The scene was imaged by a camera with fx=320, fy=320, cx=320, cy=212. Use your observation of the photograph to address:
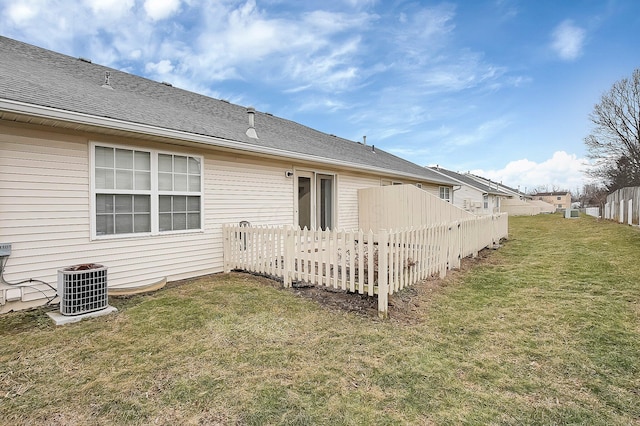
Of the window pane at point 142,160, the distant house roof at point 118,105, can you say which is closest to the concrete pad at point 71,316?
the window pane at point 142,160

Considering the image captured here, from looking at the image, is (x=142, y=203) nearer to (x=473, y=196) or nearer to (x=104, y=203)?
(x=104, y=203)

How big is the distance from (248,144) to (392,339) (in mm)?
5056

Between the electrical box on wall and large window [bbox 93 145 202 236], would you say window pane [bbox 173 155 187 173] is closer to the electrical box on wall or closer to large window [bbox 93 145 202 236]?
large window [bbox 93 145 202 236]

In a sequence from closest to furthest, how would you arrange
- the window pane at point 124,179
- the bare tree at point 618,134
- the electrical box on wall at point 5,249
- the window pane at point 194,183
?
the electrical box on wall at point 5,249, the window pane at point 124,179, the window pane at point 194,183, the bare tree at point 618,134

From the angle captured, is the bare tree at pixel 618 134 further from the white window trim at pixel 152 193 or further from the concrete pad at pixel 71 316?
the concrete pad at pixel 71 316

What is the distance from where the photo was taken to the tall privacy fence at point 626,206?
579 inches

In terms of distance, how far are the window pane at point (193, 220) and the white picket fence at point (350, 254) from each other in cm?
62

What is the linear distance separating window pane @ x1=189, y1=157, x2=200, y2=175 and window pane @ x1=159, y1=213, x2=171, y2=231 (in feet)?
3.19

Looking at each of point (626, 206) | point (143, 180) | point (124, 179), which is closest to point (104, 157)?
point (124, 179)

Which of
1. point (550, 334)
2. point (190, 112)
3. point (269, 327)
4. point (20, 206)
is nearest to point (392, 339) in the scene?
point (269, 327)

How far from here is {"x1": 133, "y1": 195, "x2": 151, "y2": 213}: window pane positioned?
222 inches

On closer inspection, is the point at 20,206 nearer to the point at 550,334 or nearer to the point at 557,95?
the point at 550,334

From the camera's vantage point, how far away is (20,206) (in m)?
4.53

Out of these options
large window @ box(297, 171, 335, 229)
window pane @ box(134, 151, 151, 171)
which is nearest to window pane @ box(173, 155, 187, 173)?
window pane @ box(134, 151, 151, 171)
